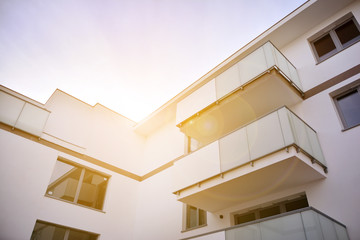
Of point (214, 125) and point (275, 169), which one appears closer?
point (275, 169)

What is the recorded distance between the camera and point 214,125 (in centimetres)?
1101

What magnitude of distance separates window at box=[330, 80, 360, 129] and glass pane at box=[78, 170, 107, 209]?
1032 cm

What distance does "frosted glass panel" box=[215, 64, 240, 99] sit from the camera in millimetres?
9836

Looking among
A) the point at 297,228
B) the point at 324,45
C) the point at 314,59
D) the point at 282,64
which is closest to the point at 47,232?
the point at 297,228

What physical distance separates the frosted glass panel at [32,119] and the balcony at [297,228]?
30.0 ft

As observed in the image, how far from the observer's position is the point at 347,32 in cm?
930

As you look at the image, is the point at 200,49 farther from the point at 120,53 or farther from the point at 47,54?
the point at 47,54

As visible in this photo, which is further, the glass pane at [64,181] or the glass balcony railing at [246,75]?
the glass pane at [64,181]

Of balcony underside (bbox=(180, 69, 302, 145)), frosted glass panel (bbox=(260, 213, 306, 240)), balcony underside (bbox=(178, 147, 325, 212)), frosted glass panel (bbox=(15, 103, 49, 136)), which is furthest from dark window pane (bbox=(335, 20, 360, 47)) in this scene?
frosted glass panel (bbox=(15, 103, 49, 136))

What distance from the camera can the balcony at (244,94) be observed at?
29.5 feet

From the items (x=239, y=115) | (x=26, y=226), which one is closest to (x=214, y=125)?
(x=239, y=115)

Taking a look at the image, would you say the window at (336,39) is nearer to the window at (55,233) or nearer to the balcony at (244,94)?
the balcony at (244,94)

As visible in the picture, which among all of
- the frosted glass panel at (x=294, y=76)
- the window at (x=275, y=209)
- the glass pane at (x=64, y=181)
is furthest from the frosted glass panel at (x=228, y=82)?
the glass pane at (x=64, y=181)

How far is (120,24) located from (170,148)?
6.22 metres
